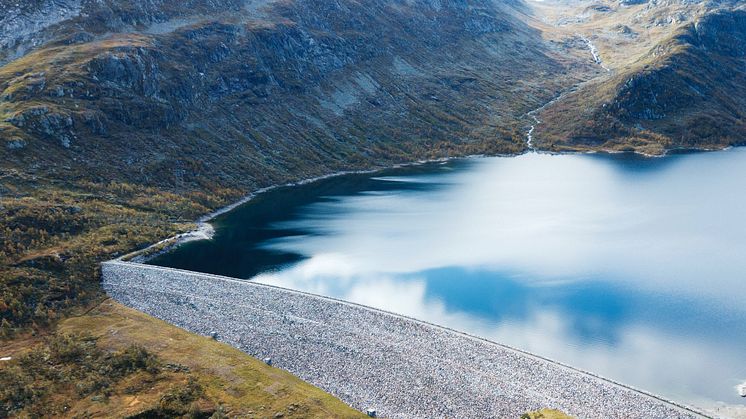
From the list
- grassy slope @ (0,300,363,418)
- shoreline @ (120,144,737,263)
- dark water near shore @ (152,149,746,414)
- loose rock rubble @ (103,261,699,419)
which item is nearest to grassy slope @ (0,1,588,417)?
grassy slope @ (0,300,363,418)

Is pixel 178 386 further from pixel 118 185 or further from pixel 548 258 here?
pixel 118 185

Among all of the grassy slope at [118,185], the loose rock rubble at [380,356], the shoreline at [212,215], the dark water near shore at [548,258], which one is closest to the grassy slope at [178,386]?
the grassy slope at [118,185]

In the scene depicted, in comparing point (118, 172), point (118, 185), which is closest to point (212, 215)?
point (118, 185)

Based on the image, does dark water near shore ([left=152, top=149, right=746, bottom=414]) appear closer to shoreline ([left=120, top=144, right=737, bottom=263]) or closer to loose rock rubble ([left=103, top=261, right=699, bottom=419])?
shoreline ([left=120, top=144, right=737, bottom=263])

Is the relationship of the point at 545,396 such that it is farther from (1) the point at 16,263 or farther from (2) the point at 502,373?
(1) the point at 16,263

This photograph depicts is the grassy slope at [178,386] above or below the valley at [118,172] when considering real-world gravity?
below

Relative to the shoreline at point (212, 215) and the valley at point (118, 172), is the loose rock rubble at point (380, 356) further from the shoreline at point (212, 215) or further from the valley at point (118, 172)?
the shoreline at point (212, 215)

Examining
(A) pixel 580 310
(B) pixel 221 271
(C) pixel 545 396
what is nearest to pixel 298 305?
(B) pixel 221 271
